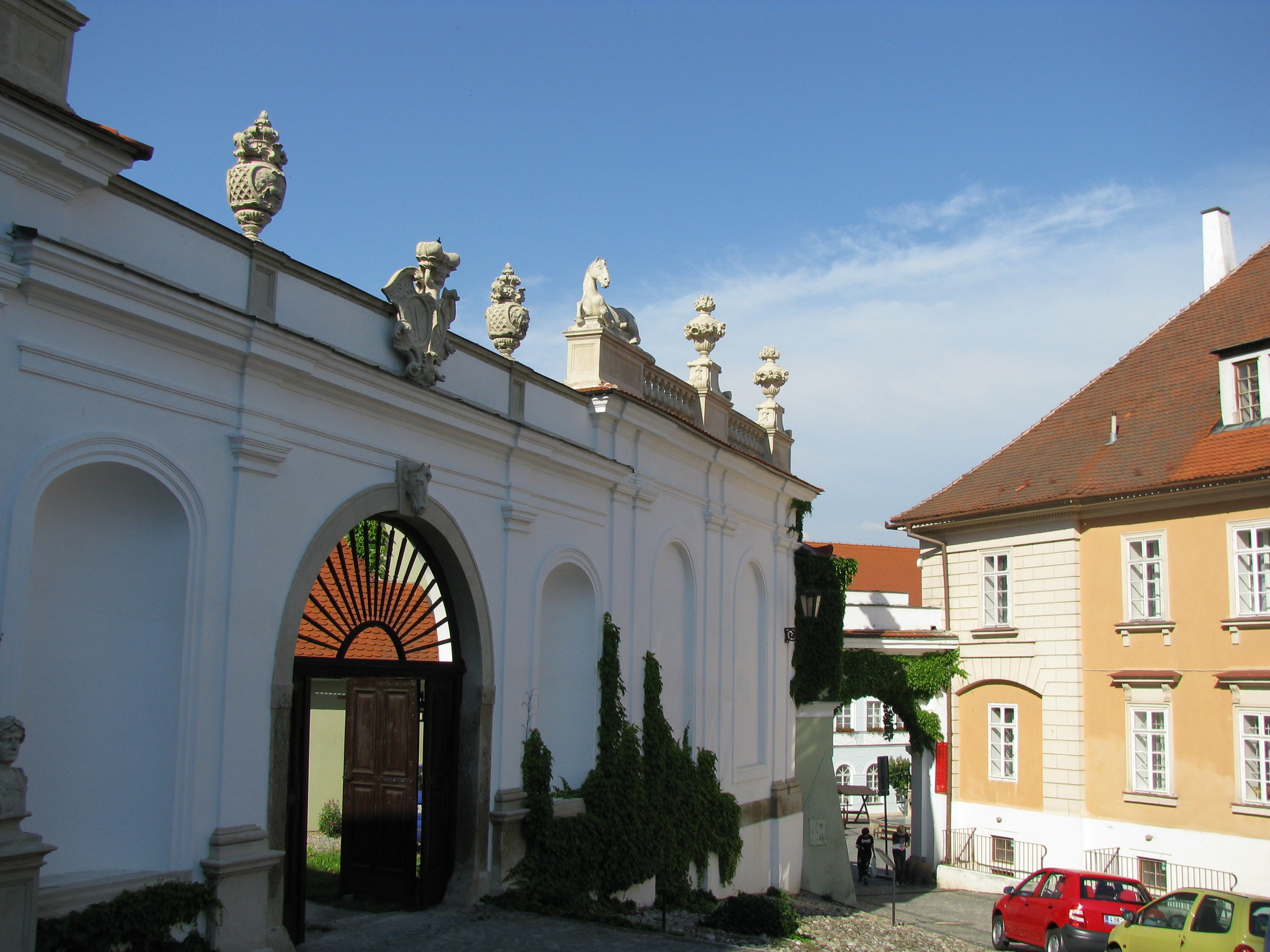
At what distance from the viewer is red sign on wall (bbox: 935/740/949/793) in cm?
2522

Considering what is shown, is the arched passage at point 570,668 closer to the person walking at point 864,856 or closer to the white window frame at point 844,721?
the person walking at point 864,856

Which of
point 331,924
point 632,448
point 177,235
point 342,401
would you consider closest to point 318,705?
point 632,448

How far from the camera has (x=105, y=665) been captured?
8398 millimetres

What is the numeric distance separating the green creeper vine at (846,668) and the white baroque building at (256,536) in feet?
22.0

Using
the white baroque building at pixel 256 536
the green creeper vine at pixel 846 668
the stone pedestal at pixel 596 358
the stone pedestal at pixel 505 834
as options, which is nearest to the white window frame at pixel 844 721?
the green creeper vine at pixel 846 668

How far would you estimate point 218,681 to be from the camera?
884 cm

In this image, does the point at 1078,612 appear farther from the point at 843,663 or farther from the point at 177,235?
the point at 177,235

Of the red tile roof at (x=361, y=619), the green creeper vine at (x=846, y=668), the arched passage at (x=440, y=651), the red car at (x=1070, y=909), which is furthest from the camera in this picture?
the green creeper vine at (x=846, y=668)

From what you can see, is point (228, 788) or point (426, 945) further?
point (426, 945)

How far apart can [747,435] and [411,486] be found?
10156 mm

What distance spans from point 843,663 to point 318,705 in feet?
34.8

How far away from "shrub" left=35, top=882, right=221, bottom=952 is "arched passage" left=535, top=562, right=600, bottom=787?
5.79 metres

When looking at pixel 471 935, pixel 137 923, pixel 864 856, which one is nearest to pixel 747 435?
pixel 471 935

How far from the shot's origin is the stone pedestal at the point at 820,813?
2066 centimetres
